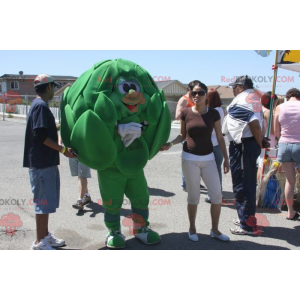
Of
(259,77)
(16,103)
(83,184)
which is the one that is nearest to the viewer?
(83,184)

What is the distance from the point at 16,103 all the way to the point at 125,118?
27.1m

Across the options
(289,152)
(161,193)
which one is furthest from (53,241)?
(289,152)

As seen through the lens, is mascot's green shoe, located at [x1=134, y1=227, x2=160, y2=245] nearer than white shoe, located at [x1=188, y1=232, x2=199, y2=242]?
Yes

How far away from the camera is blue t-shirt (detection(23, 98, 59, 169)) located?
3.14 m

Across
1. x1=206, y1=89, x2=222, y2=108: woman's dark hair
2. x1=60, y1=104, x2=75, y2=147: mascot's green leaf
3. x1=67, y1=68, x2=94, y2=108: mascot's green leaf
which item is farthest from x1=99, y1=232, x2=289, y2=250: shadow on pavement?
x1=206, y1=89, x2=222, y2=108: woman's dark hair

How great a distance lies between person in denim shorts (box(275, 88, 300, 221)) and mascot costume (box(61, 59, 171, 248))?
1.93 m

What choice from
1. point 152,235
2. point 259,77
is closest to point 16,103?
point 259,77

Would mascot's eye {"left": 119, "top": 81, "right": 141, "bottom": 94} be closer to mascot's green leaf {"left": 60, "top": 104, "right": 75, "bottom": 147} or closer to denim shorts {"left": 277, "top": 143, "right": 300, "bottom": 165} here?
mascot's green leaf {"left": 60, "top": 104, "right": 75, "bottom": 147}

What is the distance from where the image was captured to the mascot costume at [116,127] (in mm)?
3182

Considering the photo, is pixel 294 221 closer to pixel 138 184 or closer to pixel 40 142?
pixel 138 184

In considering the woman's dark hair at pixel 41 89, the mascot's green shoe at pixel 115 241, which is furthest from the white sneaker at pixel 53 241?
the woman's dark hair at pixel 41 89

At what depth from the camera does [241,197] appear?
13.1 ft

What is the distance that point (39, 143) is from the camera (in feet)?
10.6

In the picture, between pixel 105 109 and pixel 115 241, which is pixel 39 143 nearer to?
pixel 105 109
